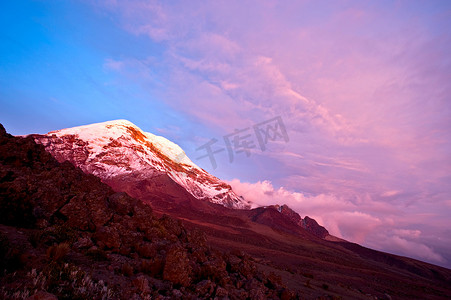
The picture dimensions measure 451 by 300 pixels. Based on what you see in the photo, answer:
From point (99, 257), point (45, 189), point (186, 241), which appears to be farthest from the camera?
point (186, 241)

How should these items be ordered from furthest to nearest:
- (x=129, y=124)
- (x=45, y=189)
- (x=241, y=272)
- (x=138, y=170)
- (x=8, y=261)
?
(x=129, y=124), (x=138, y=170), (x=241, y=272), (x=45, y=189), (x=8, y=261)

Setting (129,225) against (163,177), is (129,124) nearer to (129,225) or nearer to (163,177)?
(163,177)

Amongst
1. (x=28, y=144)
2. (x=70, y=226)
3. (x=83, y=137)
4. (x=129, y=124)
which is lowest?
(x=70, y=226)

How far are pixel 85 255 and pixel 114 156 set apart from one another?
78.1m

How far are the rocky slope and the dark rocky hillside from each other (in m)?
54.1

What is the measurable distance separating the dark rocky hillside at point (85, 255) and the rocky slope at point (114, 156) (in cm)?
5412

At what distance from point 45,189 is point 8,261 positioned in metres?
4.75

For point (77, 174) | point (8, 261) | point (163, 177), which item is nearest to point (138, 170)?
point (163, 177)

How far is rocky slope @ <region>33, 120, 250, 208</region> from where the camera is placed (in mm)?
68250

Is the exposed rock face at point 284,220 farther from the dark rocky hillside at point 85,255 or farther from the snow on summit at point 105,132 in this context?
the dark rocky hillside at point 85,255

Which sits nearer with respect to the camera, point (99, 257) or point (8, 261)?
point (8, 261)

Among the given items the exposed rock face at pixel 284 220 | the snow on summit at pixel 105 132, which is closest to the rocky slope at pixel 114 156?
the snow on summit at pixel 105 132

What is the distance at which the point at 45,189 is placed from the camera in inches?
352

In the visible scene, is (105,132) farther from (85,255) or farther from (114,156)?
(85,255)
